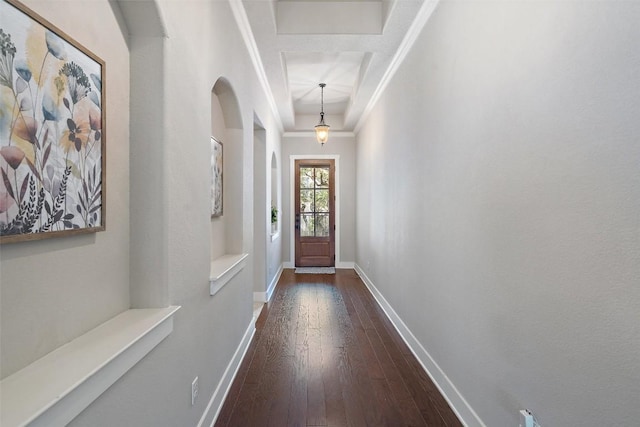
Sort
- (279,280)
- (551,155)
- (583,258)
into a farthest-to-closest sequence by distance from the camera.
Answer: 1. (279,280)
2. (551,155)
3. (583,258)

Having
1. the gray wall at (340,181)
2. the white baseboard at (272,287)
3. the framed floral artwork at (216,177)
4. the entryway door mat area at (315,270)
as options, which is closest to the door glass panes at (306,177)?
the gray wall at (340,181)

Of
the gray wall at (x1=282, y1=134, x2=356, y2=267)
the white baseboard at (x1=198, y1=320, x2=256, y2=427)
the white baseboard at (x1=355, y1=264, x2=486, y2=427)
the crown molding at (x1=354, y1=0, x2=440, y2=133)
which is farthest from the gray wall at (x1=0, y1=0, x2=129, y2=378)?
the gray wall at (x1=282, y1=134, x2=356, y2=267)

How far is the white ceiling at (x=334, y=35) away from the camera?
101 inches

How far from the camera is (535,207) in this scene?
1.31 metres

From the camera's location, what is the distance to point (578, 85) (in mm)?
1102

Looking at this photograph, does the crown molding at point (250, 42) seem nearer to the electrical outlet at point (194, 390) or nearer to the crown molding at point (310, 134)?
the crown molding at point (310, 134)

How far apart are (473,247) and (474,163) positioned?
46 cm

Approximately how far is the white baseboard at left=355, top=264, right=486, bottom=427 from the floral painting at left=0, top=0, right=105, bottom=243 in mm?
2052

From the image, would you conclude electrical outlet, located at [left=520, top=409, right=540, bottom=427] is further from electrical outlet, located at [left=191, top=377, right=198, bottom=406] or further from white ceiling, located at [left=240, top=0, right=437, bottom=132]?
white ceiling, located at [left=240, top=0, right=437, bottom=132]

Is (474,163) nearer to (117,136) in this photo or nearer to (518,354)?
(518,354)

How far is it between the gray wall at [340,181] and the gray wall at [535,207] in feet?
13.1

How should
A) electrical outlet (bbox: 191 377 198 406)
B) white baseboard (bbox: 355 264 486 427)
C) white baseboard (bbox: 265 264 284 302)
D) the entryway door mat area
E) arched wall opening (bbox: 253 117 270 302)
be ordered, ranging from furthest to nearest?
1. the entryway door mat area
2. white baseboard (bbox: 265 264 284 302)
3. arched wall opening (bbox: 253 117 270 302)
4. white baseboard (bbox: 355 264 486 427)
5. electrical outlet (bbox: 191 377 198 406)

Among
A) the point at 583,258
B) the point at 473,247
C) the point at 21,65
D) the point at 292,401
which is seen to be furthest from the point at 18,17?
the point at 292,401

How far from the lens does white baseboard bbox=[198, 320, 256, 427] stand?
1.90 metres
